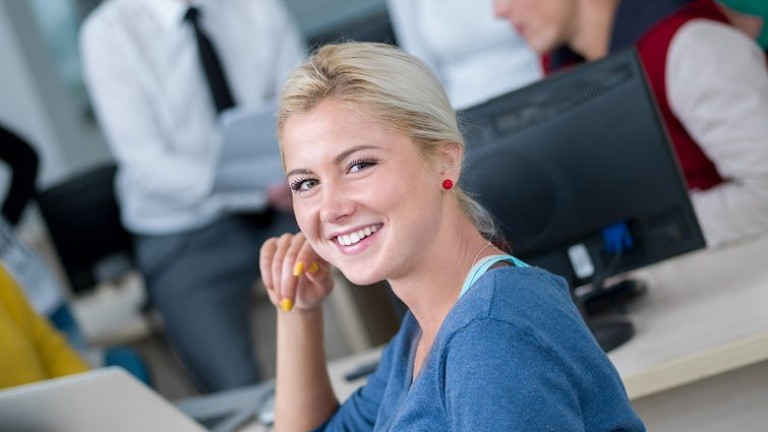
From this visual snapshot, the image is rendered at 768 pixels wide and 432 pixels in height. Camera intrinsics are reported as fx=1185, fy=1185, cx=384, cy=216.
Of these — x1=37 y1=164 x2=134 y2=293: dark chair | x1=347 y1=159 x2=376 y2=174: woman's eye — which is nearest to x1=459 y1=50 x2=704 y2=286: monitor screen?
x1=347 y1=159 x2=376 y2=174: woman's eye

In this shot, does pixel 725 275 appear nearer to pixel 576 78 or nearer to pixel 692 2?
pixel 576 78

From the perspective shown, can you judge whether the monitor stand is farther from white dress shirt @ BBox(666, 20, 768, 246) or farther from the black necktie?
the black necktie

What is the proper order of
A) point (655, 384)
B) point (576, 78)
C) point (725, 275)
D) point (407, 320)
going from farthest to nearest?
1. point (725, 275)
2. point (576, 78)
3. point (655, 384)
4. point (407, 320)

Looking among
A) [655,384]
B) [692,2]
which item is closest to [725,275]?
[655,384]

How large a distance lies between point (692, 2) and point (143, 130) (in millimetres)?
1653

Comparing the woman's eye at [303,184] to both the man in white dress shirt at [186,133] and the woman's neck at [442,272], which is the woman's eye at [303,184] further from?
the man in white dress shirt at [186,133]

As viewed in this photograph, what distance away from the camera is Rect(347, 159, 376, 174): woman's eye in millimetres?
1324

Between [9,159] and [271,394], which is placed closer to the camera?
[271,394]

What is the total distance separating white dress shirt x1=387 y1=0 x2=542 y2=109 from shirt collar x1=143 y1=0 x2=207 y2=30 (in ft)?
2.41

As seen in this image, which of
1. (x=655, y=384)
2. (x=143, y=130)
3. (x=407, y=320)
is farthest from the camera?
(x=143, y=130)

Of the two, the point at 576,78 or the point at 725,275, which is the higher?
the point at 576,78

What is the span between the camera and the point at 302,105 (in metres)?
1.38

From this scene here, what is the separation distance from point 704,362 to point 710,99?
2.53 ft

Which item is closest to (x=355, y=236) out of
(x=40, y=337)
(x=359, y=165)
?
(x=359, y=165)
